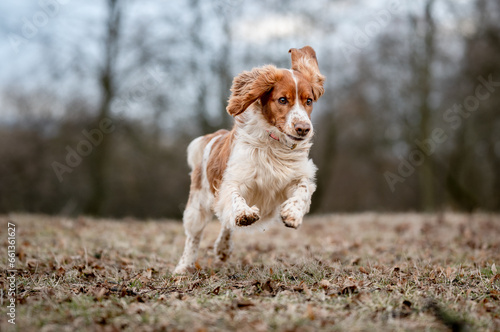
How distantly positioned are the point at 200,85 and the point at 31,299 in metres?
10.7

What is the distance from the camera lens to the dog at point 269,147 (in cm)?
373

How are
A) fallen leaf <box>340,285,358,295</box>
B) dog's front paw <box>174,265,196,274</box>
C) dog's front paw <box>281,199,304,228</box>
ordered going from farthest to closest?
dog's front paw <box>174,265,196,274</box> → dog's front paw <box>281,199,304,228</box> → fallen leaf <box>340,285,358,295</box>

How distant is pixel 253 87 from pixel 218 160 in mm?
825

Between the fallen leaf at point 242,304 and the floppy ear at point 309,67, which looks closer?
the fallen leaf at point 242,304

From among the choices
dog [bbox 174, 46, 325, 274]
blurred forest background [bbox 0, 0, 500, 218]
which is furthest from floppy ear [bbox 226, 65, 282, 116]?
blurred forest background [bbox 0, 0, 500, 218]

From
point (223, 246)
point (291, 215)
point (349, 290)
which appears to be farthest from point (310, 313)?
point (223, 246)

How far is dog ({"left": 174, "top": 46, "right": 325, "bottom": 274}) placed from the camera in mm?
3729

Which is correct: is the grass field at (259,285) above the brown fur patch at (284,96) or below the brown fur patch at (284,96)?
below

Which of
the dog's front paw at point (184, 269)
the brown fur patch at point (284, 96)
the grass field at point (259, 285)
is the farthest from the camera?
the dog's front paw at point (184, 269)

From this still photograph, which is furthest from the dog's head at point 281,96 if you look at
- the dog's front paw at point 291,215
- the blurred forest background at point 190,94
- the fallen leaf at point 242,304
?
the blurred forest background at point 190,94

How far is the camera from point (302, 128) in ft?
11.6

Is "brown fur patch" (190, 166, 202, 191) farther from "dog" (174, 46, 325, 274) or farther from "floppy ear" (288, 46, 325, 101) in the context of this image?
"floppy ear" (288, 46, 325, 101)

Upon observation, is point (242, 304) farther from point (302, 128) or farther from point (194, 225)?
point (194, 225)

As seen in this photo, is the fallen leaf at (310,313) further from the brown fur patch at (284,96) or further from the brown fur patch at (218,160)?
the brown fur patch at (218,160)
